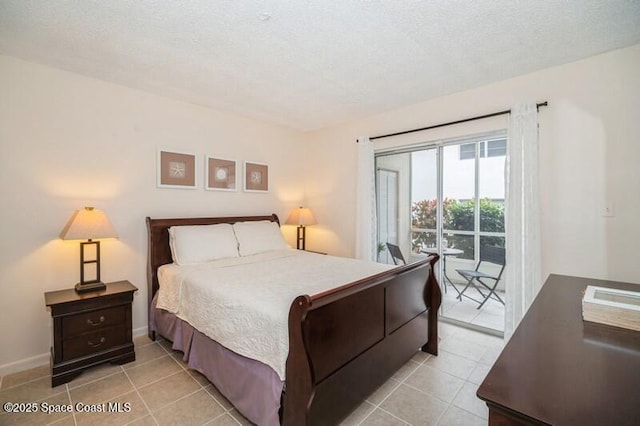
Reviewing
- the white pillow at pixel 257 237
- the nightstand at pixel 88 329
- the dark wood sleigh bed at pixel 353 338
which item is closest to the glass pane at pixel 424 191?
the dark wood sleigh bed at pixel 353 338

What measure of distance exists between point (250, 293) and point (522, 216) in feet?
8.13

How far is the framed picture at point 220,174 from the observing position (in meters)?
3.51

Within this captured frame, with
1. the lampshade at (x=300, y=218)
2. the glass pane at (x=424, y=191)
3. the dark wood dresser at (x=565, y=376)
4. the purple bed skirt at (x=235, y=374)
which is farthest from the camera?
the lampshade at (x=300, y=218)

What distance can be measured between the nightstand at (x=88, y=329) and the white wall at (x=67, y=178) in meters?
0.33

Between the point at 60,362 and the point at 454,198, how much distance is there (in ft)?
12.9

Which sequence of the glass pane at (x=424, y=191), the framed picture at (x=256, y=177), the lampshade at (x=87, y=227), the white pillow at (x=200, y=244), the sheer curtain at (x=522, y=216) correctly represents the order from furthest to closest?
the framed picture at (x=256, y=177) → the glass pane at (x=424, y=191) → the white pillow at (x=200, y=244) → the sheer curtain at (x=522, y=216) → the lampshade at (x=87, y=227)

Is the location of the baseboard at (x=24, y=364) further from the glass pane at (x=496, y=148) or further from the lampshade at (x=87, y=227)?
the glass pane at (x=496, y=148)

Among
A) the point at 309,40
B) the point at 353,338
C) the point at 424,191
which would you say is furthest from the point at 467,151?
the point at 353,338

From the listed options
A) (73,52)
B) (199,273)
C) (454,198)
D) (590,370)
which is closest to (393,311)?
(590,370)

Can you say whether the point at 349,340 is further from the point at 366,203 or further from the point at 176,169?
the point at 176,169

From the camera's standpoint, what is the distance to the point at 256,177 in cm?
399

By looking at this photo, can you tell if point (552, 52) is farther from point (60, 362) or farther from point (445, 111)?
point (60, 362)

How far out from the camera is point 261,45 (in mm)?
2182

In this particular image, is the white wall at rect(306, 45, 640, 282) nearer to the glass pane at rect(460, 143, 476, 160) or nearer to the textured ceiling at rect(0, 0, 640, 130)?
the textured ceiling at rect(0, 0, 640, 130)
